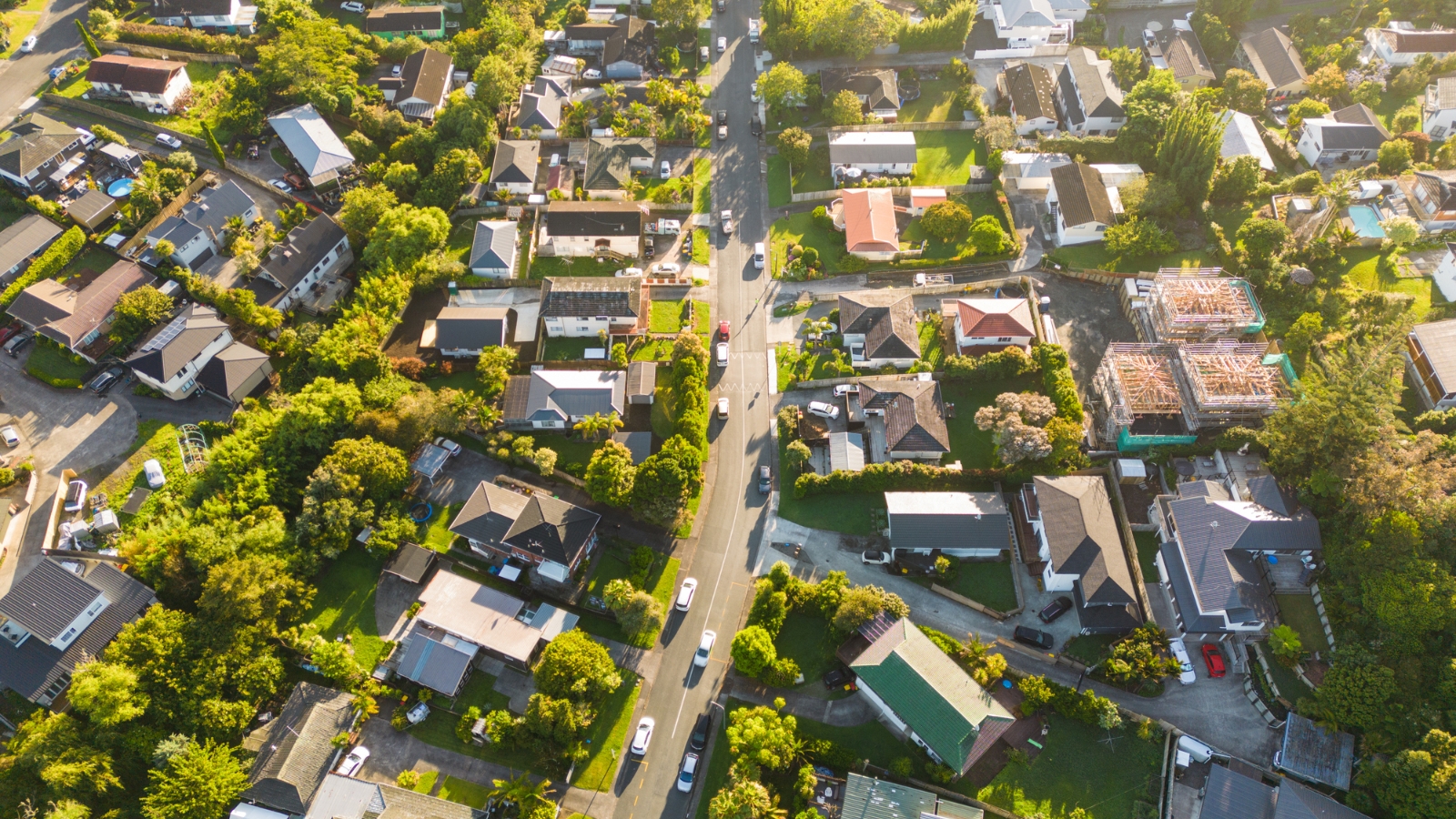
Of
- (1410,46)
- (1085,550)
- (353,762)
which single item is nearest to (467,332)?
(353,762)

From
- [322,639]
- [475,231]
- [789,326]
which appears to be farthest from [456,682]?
[475,231]

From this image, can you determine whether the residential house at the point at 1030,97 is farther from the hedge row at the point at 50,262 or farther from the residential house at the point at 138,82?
the hedge row at the point at 50,262

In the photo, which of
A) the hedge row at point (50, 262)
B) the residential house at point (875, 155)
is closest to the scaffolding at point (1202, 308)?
the residential house at point (875, 155)

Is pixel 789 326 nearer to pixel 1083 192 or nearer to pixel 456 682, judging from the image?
pixel 1083 192

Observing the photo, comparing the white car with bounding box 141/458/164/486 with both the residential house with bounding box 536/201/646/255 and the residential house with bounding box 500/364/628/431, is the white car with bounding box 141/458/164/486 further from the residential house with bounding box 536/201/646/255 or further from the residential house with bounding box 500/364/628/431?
the residential house with bounding box 536/201/646/255

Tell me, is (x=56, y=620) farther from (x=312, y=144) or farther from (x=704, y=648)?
(x=312, y=144)

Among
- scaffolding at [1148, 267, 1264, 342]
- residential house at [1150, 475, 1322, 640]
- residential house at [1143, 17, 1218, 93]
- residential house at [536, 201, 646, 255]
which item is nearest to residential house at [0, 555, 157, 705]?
residential house at [536, 201, 646, 255]
